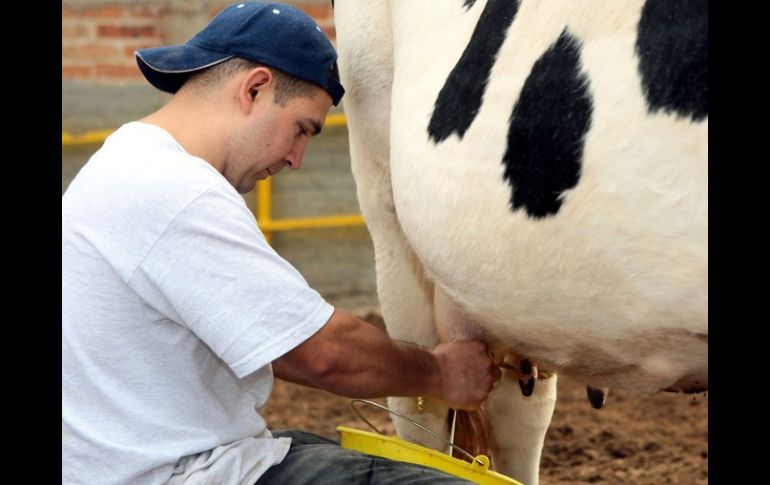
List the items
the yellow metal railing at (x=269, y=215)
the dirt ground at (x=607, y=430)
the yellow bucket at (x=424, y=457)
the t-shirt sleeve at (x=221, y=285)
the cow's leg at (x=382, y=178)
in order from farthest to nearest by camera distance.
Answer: the yellow metal railing at (x=269, y=215) < the dirt ground at (x=607, y=430) < the cow's leg at (x=382, y=178) < the yellow bucket at (x=424, y=457) < the t-shirt sleeve at (x=221, y=285)

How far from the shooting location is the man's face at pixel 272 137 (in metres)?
1.82

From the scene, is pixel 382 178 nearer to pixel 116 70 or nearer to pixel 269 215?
pixel 269 215

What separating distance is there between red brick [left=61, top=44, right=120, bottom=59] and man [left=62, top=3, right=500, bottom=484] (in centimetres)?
300

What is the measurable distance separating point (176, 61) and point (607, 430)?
217cm

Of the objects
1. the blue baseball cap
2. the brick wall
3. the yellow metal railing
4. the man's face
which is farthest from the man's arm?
the brick wall

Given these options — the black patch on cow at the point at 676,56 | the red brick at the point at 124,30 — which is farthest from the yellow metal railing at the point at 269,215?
the black patch on cow at the point at 676,56

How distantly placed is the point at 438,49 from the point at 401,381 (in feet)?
1.93

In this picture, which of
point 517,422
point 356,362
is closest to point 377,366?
point 356,362

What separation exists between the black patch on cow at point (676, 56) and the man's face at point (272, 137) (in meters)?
0.52

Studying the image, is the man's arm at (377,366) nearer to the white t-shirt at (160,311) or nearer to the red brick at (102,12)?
the white t-shirt at (160,311)

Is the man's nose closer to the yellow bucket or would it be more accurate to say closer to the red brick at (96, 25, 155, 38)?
the yellow bucket

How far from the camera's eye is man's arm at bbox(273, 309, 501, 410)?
1.72 meters

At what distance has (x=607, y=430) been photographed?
3600mm

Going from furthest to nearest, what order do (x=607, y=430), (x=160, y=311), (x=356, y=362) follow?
(x=607, y=430), (x=356, y=362), (x=160, y=311)
